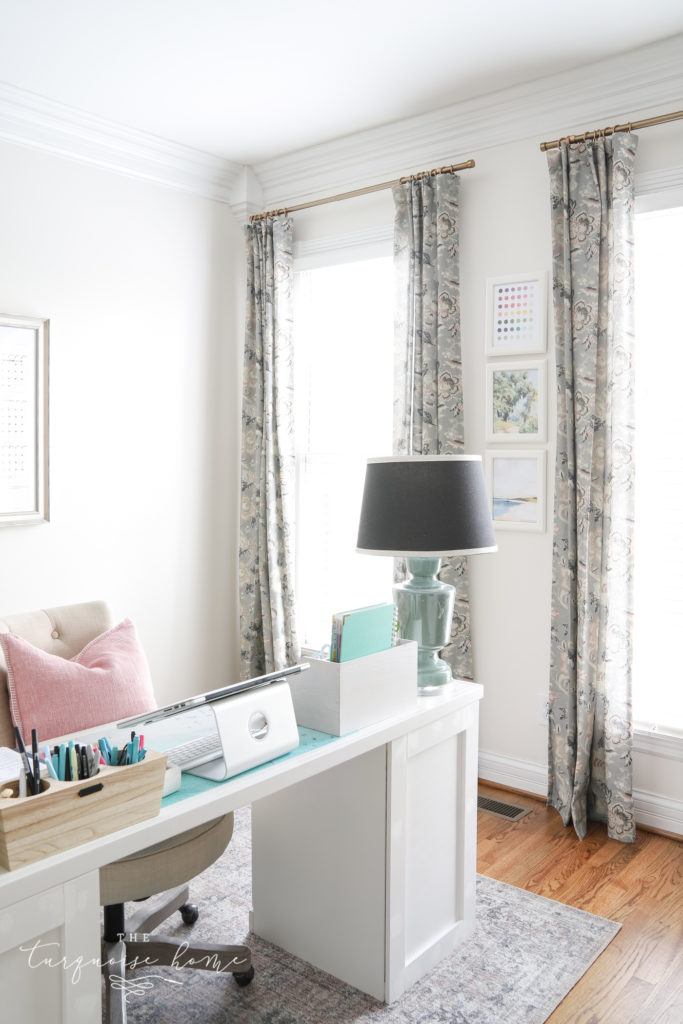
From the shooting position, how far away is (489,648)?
344cm

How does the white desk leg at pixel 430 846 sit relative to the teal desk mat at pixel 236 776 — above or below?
below

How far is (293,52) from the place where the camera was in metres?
2.93

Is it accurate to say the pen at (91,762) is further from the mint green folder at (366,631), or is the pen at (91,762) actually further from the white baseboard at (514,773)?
the white baseboard at (514,773)

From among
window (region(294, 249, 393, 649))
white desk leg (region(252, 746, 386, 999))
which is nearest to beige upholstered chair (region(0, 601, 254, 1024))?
white desk leg (region(252, 746, 386, 999))

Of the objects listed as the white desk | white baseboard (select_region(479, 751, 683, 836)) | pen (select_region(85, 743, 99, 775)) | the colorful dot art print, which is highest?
the colorful dot art print

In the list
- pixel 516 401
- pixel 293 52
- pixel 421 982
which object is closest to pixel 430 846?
pixel 421 982

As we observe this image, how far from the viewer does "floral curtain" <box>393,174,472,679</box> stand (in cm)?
335

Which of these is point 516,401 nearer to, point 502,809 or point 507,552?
point 507,552

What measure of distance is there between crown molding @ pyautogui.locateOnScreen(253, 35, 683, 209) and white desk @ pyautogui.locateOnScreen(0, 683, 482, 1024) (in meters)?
2.20

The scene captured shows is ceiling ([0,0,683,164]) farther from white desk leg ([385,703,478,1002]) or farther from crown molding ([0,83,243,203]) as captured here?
white desk leg ([385,703,478,1002])

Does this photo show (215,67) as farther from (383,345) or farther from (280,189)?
(383,345)

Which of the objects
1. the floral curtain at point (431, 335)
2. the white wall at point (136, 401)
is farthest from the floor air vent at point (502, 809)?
the white wall at point (136, 401)

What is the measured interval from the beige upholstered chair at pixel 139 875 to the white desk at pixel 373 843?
0.67 ft

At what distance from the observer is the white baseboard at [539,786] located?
9.78ft
